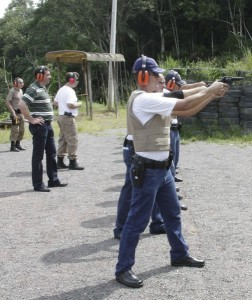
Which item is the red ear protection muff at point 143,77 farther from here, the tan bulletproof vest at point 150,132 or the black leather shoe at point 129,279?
the black leather shoe at point 129,279

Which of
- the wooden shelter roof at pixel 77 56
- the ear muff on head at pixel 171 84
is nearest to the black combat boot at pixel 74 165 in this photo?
the ear muff on head at pixel 171 84

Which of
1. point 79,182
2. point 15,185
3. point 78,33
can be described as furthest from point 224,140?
point 78,33

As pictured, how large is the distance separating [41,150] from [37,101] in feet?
2.35

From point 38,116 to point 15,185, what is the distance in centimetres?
156

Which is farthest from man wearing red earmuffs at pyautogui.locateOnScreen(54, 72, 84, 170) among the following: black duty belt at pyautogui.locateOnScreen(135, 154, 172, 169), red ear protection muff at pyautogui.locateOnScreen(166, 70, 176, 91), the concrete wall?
black duty belt at pyautogui.locateOnScreen(135, 154, 172, 169)

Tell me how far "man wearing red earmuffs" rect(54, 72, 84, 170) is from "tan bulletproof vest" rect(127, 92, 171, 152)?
→ 4842 millimetres

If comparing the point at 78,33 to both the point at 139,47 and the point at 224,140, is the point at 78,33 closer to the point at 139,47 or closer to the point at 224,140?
the point at 139,47

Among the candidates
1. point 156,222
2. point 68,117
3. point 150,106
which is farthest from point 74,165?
point 150,106

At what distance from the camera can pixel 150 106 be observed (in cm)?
400

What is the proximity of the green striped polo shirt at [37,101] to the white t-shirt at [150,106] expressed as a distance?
11.8 feet

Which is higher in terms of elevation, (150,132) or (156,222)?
(150,132)

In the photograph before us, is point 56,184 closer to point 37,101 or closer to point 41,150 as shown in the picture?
point 41,150

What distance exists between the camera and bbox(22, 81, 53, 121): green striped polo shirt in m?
7.37

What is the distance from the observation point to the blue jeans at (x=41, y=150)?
745cm
